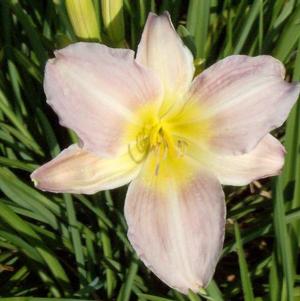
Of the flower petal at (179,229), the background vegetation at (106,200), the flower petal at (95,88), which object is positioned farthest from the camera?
the background vegetation at (106,200)

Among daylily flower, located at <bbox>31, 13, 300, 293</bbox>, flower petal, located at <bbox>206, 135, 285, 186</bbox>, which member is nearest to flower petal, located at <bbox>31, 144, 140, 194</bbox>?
daylily flower, located at <bbox>31, 13, 300, 293</bbox>

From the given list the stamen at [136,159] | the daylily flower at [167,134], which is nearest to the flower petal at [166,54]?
the daylily flower at [167,134]

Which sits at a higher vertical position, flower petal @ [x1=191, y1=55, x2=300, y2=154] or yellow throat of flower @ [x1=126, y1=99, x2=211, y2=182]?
flower petal @ [x1=191, y1=55, x2=300, y2=154]

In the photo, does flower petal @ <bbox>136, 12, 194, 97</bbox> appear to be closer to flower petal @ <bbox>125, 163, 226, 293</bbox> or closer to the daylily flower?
the daylily flower

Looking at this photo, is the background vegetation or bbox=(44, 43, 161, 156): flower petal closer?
bbox=(44, 43, 161, 156): flower petal

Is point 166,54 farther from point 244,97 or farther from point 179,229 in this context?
point 179,229

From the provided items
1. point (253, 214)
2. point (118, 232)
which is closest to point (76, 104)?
point (118, 232)

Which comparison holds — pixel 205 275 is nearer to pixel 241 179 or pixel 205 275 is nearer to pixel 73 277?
pixel 241 179

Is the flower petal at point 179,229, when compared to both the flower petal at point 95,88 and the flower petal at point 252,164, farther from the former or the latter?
the flower petal at point 95,88
